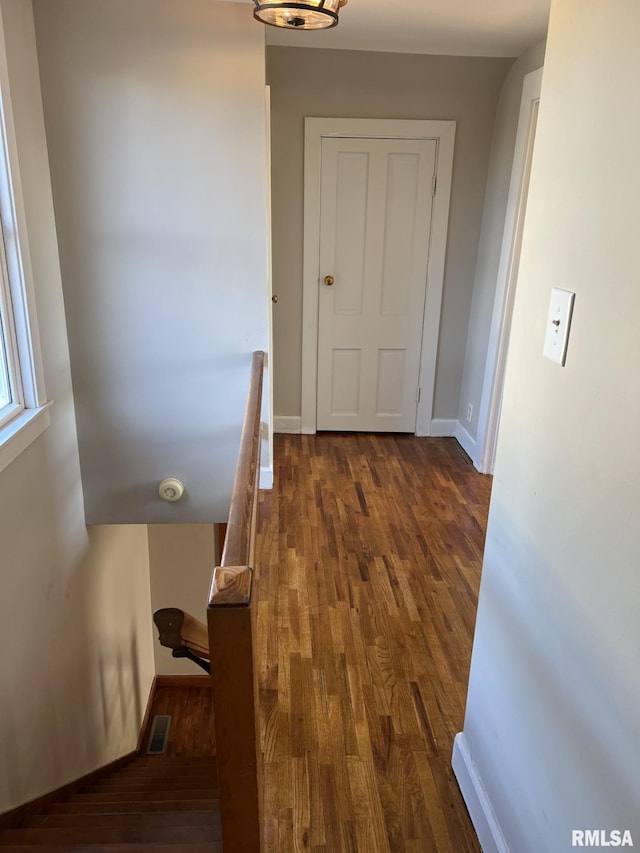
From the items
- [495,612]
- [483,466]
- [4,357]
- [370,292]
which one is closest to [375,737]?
[495,612]

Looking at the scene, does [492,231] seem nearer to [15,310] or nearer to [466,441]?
[466,441]

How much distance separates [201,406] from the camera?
278cm

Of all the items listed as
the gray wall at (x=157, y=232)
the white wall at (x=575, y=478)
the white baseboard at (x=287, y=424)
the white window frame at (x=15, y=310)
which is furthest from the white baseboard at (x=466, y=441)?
the white window frame at (x=15, y=310)

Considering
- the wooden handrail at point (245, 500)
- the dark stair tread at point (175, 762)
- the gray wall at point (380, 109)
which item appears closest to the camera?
the wooden handrail at point (245, 500)

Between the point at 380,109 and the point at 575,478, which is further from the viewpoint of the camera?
the point at 380,109

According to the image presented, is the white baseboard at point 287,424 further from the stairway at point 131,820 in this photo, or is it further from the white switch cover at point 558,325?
the white switch cover at point 558,325

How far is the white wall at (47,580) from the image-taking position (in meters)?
1.98

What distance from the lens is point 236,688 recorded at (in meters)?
0.88

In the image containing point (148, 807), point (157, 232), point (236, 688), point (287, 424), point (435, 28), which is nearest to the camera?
point (236, 688)

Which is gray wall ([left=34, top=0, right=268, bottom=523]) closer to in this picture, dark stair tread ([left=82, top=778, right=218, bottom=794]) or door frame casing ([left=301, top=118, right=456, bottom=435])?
dark stair tread ([left=82, top=778, right=218, bottom=794])

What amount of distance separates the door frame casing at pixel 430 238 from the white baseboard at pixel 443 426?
43mm

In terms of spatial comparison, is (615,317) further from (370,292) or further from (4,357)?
(370,292)

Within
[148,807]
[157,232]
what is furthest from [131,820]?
[157,232]

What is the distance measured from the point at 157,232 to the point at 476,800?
7.56ft
